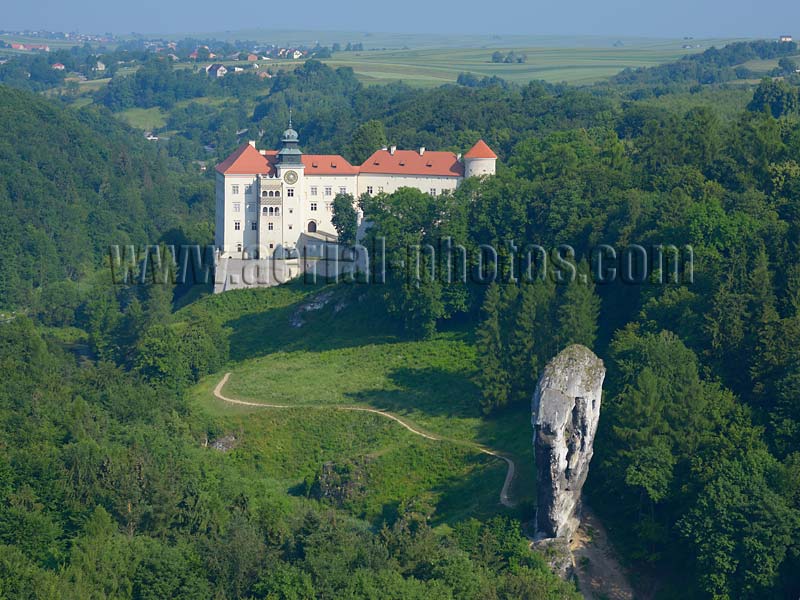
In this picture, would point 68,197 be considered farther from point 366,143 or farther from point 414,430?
point 414,430

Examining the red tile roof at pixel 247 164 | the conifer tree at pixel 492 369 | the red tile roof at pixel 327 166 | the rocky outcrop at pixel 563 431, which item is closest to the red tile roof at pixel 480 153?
the red tile roof at pixel 327 166

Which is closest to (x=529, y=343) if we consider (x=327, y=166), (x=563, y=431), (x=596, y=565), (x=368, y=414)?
(x=368, y=414)

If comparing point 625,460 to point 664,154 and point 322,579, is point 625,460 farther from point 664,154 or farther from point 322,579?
point 664,154

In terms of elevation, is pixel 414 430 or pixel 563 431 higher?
pixel 563 431

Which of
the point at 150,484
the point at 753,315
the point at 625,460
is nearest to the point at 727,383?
the point at 753,315

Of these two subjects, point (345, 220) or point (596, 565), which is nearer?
point (596, 565)

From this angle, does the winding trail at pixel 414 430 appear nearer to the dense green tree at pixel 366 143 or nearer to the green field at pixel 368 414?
the green field at pixel 368 414
